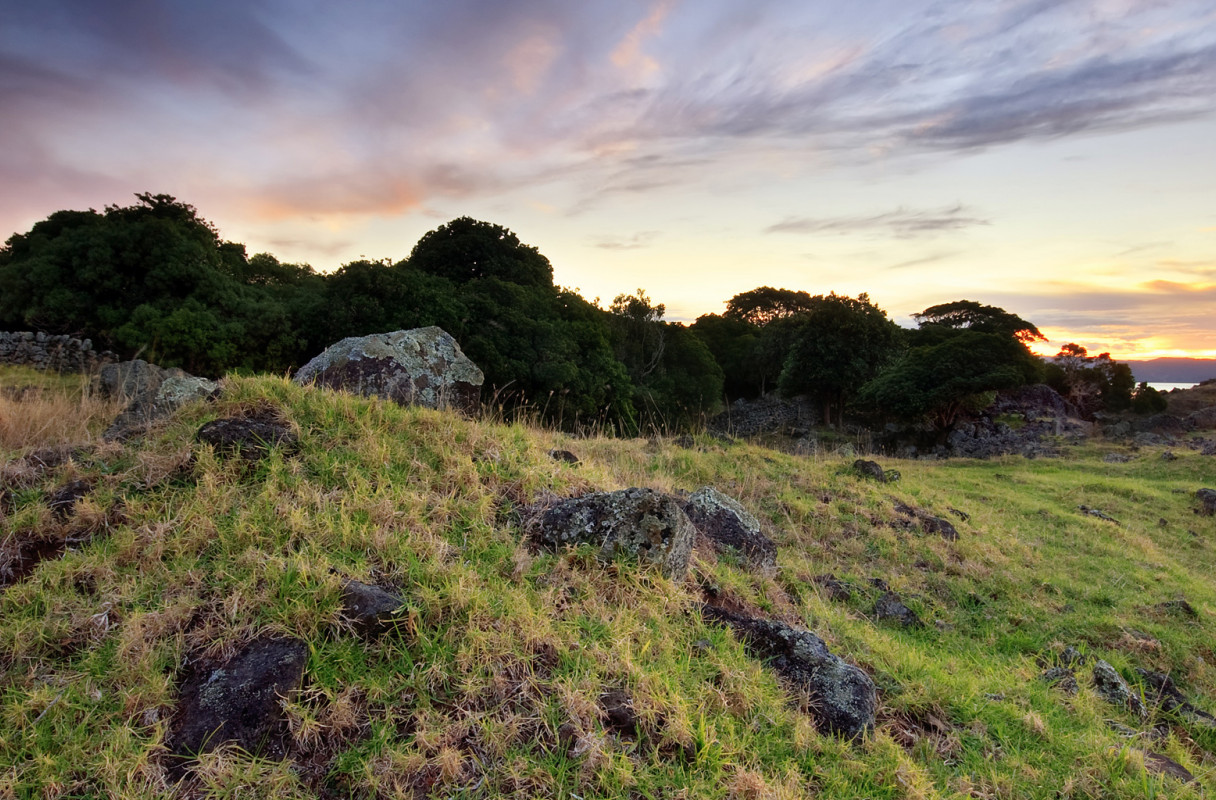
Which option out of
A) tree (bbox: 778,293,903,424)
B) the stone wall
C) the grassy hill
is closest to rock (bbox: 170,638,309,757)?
the grassy hill

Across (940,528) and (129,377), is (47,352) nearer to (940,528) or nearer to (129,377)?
(129,377)

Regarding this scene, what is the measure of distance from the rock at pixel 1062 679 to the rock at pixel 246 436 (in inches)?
235

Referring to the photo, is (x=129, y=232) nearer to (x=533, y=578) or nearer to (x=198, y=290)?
(x=198, y=290)

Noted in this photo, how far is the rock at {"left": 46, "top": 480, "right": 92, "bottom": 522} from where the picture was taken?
3.78 meters

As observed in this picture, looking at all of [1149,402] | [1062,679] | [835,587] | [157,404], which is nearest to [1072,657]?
[1062,679]

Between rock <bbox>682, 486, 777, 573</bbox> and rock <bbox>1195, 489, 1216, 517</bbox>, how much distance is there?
41.8 ft

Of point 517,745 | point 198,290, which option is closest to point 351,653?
point 517,745

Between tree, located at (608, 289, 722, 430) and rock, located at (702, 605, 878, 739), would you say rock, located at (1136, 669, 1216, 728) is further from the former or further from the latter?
tree, located at (608, 289, 722, 430)

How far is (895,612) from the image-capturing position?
234 inches

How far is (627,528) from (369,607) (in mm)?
1806

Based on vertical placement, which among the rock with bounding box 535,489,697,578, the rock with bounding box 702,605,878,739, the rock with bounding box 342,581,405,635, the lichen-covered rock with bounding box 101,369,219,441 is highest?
the lichen-covered rock with bounding box 101,369,219,441

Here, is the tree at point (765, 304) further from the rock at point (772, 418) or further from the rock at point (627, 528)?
the rock at point (627, 528)

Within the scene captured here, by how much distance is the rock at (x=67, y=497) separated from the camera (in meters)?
3.78

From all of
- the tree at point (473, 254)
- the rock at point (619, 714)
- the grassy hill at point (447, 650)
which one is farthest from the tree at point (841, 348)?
the rock at point (619, 714)
